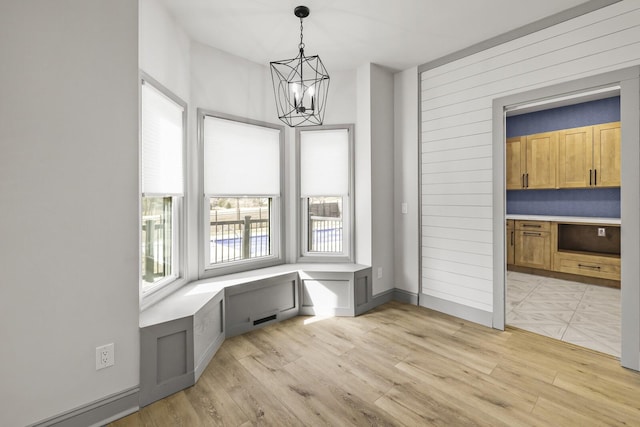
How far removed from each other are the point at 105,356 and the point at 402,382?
1.94 metres

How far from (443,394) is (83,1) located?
3.25 meters

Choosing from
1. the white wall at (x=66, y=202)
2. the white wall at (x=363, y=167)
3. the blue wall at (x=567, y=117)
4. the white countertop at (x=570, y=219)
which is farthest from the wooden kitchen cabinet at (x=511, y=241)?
the white wall at (x=66, y=202)

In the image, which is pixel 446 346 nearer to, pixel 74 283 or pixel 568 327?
pixel 568 327

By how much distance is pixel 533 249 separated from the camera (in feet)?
17.0

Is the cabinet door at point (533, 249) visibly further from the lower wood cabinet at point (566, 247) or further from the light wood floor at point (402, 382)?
the light wood floor at point (402, 382)

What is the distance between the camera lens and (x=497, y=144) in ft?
10.0

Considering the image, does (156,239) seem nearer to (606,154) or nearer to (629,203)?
(629,203)

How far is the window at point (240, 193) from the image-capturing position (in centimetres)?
316

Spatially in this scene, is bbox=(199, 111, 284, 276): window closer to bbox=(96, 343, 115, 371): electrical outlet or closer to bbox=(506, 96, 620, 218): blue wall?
bbox=(96, 343, 115, 371): electrical outlet

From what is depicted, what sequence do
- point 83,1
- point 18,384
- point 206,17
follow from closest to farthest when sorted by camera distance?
point 18,384, point 83,1, point 206,17

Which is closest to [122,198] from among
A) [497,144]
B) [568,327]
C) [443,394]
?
[443,394]

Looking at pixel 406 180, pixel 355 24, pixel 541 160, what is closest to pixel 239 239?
pixel 406 180

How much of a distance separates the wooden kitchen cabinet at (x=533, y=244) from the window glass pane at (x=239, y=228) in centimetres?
444

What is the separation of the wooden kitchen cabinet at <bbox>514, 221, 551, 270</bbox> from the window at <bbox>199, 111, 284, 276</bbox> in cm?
431
